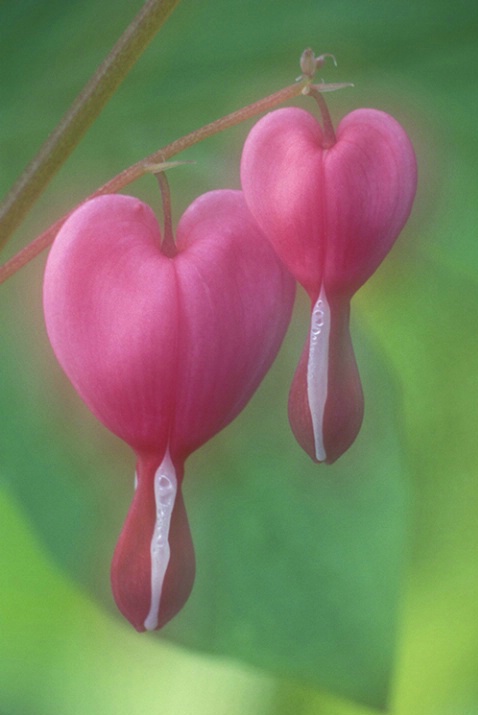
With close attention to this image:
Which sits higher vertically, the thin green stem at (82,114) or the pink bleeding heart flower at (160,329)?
the thin green stem at (82,114)

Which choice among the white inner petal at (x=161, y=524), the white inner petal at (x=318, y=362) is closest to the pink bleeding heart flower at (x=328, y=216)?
the white inner petal at (x=318, y=362)

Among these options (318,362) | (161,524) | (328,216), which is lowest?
(161,524)

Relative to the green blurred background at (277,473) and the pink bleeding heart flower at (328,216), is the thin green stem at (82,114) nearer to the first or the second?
the green blurred background at (277,473)

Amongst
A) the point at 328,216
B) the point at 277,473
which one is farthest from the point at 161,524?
the point at 328,216

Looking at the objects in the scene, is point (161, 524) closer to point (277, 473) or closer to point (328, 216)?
point (277, 473)

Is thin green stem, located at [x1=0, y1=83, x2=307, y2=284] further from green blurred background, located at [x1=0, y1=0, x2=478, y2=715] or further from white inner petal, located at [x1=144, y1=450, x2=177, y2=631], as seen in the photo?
white inner petal, located at [x1=144, y1=450, x2=177, y2=631]

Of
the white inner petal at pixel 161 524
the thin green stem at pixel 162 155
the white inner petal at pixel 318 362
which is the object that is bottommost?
the white inner petal at pixel 161 524

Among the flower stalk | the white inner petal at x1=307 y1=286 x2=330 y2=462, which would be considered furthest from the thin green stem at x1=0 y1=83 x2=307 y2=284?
the white inner petal at x1=307 y1=286 x2=330 y2=462
